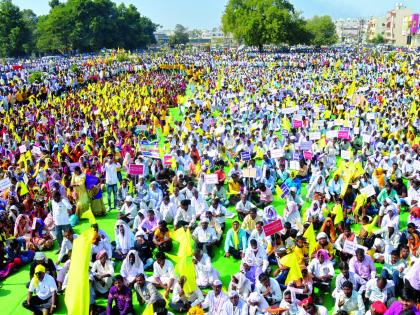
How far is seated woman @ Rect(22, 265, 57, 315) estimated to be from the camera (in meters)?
5.55

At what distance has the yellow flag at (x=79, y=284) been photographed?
11.0 ft

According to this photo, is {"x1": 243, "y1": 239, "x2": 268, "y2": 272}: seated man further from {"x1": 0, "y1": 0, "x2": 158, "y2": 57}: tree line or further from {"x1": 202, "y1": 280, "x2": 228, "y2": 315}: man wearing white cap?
{"x1": 0, "y1": 0, "x2": 158, "y2": 57}: tree line

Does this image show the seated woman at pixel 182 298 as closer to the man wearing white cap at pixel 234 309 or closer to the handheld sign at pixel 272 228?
the man wearing white cap at pixel 234 309

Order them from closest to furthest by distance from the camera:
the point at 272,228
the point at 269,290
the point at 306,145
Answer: the point at 269,290 < the point at 272,228 < the point at 306,145

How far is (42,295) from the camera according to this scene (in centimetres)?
561

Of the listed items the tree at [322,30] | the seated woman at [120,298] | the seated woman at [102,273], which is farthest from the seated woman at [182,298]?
the tree at [322,30]

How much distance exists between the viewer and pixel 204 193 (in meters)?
9.25

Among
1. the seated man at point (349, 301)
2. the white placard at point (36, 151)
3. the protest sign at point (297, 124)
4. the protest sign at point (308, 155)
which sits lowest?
the seated man at point (349, 301)

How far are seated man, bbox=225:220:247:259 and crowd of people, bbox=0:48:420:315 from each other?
0.08 feet

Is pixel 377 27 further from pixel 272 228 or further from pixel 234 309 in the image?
pixel 234 309

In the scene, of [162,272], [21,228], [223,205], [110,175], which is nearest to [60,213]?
[21,228]

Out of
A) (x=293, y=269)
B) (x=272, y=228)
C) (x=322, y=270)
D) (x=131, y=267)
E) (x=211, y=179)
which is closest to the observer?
(x=293, y=269)

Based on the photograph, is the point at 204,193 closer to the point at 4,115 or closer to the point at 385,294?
the point at 385,294

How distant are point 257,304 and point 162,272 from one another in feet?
5.14
